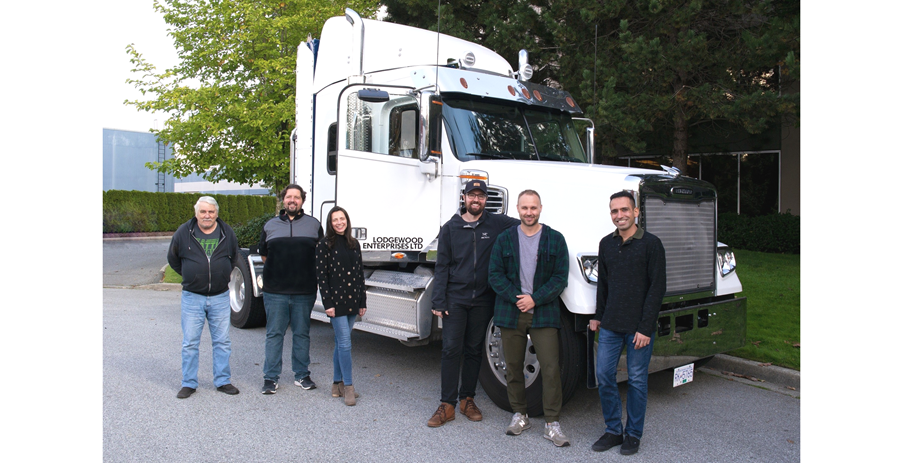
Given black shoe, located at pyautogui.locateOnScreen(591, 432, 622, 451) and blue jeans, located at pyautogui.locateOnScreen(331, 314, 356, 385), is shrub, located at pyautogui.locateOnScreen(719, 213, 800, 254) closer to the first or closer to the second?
black shoe, located at pyautogui.locateOnScreen(591, 432, 622, 451)

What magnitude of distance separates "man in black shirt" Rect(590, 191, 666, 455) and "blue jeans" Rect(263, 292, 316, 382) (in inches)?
110

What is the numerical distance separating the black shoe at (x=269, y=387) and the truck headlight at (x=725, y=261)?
410 centimetres

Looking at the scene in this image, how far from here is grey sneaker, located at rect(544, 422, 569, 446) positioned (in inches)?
182

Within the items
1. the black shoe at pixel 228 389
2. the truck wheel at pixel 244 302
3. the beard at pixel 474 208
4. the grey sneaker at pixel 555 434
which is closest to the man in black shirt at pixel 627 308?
the grey sneaker at pixel 555 434

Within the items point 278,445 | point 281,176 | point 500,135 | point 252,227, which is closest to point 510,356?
point 278,445

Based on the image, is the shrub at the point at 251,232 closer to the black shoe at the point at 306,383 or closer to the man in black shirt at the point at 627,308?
the black shoe at the point at 306,383

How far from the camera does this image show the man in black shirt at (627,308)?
14.4 feet

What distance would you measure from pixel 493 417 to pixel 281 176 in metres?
10.8

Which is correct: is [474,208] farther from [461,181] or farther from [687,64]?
[687,64]

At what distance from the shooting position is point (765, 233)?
49.6 ft

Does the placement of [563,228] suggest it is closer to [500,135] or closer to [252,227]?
[500,135]

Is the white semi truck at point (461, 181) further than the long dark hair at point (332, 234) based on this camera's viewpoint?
No

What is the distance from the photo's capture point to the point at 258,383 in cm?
625

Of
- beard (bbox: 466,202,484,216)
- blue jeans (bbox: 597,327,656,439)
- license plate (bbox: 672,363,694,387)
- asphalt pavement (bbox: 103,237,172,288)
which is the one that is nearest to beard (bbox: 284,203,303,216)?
beard (bbox: 466,202,484,216)
